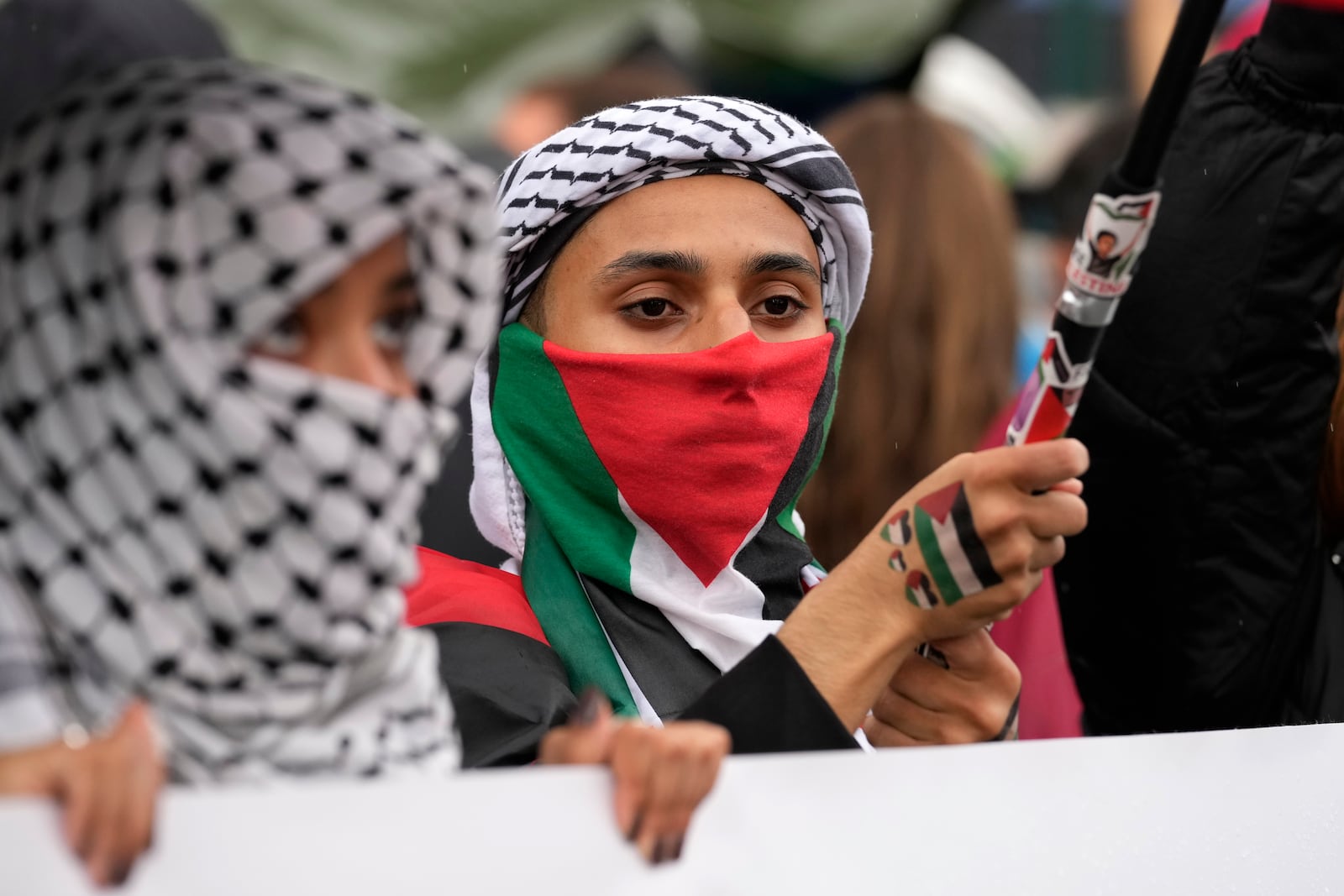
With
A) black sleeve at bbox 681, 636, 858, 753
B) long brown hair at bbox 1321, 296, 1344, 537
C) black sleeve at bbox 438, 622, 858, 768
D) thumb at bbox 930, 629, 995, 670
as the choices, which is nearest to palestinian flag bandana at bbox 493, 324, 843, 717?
black sleeve at bbox 438, 622, 858, 768

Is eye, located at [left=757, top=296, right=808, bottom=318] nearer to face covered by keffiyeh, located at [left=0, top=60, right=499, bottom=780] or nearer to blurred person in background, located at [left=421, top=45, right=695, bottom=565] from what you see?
blurred person in background, located at [left=421, top=45, right=695, bottom=565]

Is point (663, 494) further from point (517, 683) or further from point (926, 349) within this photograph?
point (926, 349)

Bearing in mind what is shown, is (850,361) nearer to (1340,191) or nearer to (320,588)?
(1340,191)

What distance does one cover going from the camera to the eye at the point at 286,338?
968 millimetres

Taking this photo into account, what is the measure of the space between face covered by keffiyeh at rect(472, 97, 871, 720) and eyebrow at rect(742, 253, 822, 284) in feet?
0.26

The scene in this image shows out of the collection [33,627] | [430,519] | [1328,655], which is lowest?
[430,519]

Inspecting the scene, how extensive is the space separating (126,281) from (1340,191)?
1461 millimetres

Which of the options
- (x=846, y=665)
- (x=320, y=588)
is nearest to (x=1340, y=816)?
(x=846, y=665)

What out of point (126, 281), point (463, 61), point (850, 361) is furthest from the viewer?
point (850, 361)

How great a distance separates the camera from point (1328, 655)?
1939mm

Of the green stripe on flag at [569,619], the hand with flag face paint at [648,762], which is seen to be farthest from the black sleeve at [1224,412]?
the hand with flag face paint at [648,762]

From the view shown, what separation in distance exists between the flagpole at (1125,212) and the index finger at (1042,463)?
66 millimetres

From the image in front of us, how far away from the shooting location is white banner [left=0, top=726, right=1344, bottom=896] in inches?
39.9

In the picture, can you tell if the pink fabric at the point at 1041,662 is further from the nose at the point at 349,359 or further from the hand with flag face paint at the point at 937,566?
the nose at the point at 349,359
